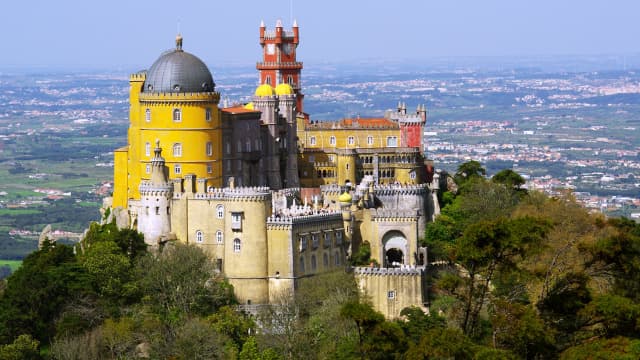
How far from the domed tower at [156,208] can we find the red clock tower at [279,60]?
29722 mm

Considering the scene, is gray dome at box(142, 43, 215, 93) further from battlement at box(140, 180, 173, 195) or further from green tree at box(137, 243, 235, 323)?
green tree at box(137, 243, 235, 323)

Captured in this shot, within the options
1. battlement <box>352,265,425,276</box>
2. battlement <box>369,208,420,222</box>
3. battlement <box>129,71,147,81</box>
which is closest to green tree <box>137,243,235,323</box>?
battlement <box>352,265,425,276</box>

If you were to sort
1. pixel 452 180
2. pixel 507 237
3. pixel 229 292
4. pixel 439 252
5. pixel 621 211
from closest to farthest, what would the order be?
pixel 507 237 → pixel 229 292 → pixel 439 252 → pixel 452 180 → pixel 621 211

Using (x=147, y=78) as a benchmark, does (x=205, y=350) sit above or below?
below

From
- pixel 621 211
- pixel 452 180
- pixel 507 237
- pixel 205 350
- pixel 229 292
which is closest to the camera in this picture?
pixel 507 237

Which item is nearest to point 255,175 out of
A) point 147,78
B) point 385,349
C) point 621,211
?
point 147,78

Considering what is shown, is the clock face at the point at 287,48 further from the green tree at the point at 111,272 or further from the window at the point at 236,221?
the green tree at the point at 111,272

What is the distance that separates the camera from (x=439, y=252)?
287 ft

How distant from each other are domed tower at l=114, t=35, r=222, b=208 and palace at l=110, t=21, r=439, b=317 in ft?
0.19

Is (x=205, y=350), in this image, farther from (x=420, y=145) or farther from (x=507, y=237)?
(x=420, y=145)

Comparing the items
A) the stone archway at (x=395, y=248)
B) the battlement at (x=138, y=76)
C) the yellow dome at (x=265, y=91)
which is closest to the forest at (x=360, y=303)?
the stone archway at (x=395, y=248)

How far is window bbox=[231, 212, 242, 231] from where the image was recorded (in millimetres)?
82000

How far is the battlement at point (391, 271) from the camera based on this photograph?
82000mm

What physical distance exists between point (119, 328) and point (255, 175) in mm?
19910
